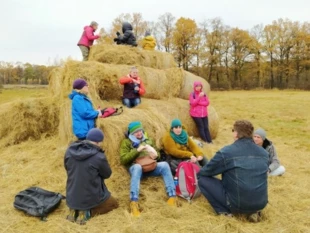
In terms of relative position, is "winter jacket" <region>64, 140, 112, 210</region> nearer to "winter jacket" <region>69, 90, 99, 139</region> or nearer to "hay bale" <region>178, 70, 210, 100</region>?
"winter jacket" <region>69, 90, 99, 139</region>

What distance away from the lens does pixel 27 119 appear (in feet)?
27.4

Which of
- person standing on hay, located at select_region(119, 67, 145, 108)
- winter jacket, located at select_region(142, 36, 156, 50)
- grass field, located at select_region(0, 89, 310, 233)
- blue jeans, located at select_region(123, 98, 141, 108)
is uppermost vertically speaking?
winter jacket, located at select_region(142, 36, 156, 50)

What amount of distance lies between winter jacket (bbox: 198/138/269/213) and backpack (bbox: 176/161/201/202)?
86 centimetres

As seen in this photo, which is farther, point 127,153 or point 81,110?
point 81,110

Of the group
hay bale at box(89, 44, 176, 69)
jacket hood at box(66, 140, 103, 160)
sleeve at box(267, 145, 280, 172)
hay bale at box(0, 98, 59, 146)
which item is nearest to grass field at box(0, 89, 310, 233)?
sleeve at box(267, 145, 280, 172)

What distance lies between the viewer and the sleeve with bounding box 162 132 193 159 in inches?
215

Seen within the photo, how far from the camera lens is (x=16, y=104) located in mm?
8422

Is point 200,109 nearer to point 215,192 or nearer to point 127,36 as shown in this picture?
point 127,36

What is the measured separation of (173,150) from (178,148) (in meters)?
0.11

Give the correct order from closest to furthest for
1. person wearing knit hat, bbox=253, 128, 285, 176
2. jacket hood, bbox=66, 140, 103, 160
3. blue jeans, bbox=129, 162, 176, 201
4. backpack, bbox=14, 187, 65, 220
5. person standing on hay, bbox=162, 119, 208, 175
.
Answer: jacket hood, bbox=66, 140, 103, 160
backpack, bbox=14, 187, 65, 220
blue jeans, bbox=129, 162, 176, 201
person standing on hay, bbox=162, 119, 208, 175
person wearing knit hat, bbox=253, 128, 285, 176

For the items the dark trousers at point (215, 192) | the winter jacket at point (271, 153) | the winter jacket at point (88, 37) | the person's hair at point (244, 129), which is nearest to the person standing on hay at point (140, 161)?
the dark trousers at point (215, 192)

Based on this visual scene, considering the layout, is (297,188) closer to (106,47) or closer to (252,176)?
(252,176)

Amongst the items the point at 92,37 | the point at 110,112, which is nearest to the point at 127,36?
the point at 92,37

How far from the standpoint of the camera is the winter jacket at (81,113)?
224 inches
